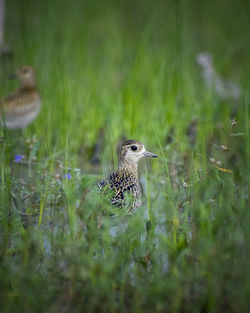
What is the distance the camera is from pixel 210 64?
8.07m

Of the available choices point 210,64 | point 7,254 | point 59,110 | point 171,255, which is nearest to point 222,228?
point 171,255

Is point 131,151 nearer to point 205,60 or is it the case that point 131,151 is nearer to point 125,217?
point 125,217

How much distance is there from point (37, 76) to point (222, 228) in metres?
4.74

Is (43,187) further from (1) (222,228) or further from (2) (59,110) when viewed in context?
(2) (59,110)

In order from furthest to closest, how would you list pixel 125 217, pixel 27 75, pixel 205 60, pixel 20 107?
pixel 205 60 < pixel 27 75 < pixel 20 107 < pixel 125 217

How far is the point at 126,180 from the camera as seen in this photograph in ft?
12.7

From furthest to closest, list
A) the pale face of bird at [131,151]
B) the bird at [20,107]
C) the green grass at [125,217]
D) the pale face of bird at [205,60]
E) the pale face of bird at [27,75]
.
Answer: the pale face of bird at [205,60] < the pale face of bird at [27,75] < the bird at [20,107] < the pale face of bird at [131,151] < the green grass at [125,217]

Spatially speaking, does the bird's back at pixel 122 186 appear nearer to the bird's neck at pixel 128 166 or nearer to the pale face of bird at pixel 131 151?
the bird's neck at pixel 128 166

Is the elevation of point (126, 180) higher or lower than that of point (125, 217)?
higher

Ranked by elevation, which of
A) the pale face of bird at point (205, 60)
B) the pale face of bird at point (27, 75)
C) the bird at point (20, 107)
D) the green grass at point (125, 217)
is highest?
the pale face of bird at point (205, 60)

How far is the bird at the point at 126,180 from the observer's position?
345cm

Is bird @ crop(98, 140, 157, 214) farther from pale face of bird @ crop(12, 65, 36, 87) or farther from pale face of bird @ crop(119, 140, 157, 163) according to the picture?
pale face of bird @ crop(12, 65, 36, 87)

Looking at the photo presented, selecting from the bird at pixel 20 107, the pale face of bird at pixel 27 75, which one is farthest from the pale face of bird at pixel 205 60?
the bird at pixel 20 107

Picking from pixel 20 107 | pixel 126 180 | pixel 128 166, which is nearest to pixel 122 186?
pixel 126 180
